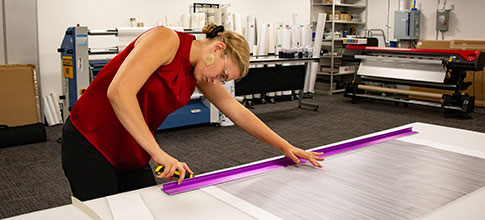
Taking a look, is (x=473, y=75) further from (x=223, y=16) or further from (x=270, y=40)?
(x=223, y=16)

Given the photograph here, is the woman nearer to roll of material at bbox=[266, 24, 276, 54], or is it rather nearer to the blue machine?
the blue machine

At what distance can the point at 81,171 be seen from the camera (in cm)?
144

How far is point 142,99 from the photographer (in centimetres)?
137

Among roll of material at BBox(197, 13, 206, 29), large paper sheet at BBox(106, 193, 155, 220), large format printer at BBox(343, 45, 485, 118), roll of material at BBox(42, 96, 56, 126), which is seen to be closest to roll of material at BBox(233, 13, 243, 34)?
roll of material at BBox(197, 13, 206, 29)

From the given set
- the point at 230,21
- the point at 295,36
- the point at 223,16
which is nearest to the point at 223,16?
the point at 223,16

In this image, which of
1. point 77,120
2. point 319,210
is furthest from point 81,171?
point 319,210

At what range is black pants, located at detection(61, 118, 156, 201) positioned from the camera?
1430mm

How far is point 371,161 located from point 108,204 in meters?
0.92

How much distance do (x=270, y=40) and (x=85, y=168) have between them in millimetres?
5927

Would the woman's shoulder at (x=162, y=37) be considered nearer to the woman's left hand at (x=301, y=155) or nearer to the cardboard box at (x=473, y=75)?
the woman's left hand at (x=301, y=155)

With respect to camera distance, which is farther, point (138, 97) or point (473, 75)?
point (473, 75)

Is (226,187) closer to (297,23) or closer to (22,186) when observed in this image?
(22,186)

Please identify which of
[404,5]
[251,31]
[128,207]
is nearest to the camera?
[128,207]

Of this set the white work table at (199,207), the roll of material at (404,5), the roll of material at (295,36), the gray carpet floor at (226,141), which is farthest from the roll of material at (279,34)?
the white work table at (199,207)
